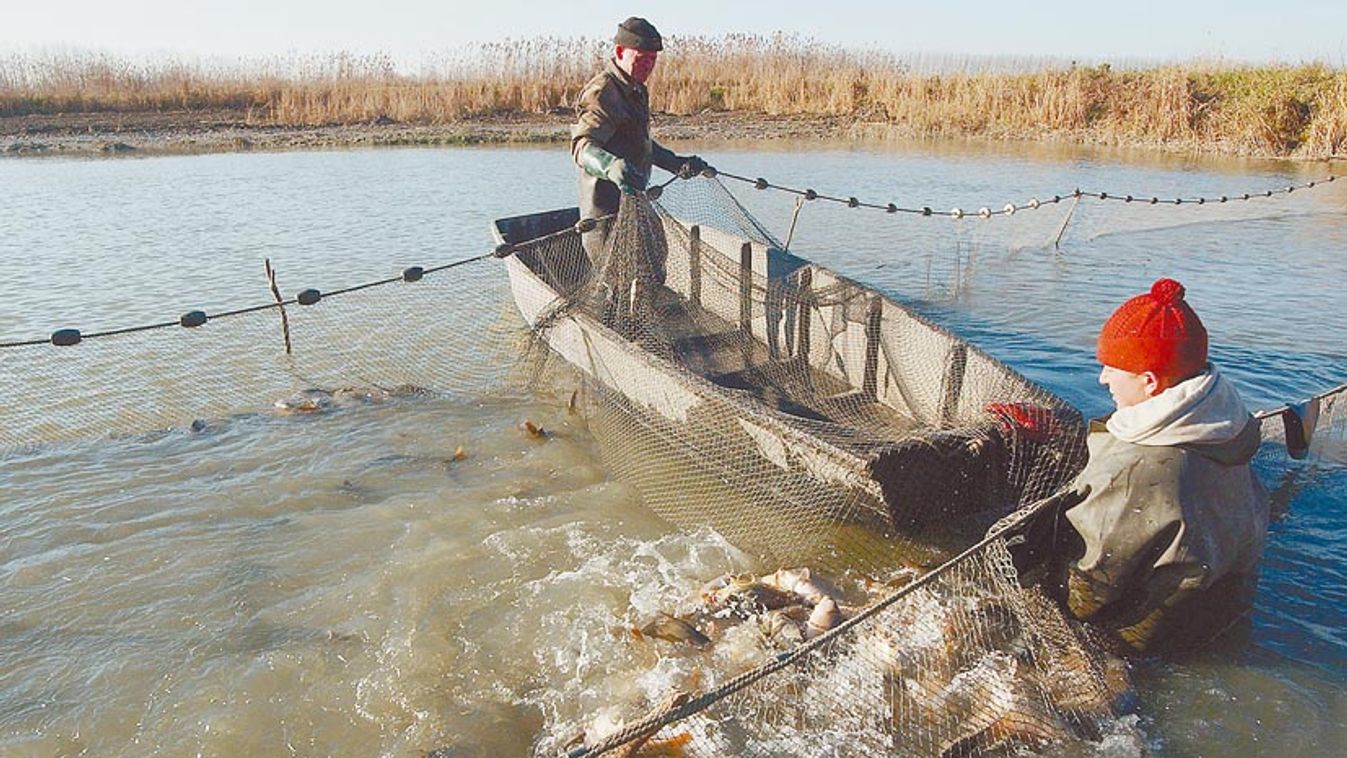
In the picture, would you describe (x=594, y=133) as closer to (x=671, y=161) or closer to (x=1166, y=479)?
(x=671, y=161)

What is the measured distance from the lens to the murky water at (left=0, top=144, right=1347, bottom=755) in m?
3.31

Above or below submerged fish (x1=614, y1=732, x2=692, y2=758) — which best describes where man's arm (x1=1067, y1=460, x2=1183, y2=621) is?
above

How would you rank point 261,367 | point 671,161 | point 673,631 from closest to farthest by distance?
point 673,631 < point 671,161 < point 261,367

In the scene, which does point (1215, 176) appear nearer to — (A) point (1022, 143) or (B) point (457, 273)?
(A) point (1022, 143)

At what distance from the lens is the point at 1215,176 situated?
647 inches

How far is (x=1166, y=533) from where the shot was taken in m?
2.91

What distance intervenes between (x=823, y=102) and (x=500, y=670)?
26.1 meters

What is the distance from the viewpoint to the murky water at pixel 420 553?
3.31 meters

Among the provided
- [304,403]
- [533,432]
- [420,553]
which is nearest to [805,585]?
[420,553]

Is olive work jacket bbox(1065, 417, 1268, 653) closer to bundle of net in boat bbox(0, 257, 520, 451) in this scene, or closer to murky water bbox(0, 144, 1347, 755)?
murky water bbox(0, 144, 1347, 755)

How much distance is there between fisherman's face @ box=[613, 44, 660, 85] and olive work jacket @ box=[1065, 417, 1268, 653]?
3.97 m

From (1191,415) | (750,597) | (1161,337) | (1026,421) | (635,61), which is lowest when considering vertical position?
(750,597)

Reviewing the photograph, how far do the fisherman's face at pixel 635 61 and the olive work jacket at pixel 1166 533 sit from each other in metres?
3.97

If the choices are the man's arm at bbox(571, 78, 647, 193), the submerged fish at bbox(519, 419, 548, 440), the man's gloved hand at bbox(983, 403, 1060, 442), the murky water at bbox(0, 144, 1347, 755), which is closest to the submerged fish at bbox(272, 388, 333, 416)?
the murky water at bbox(0, 144, 1347, 755)
